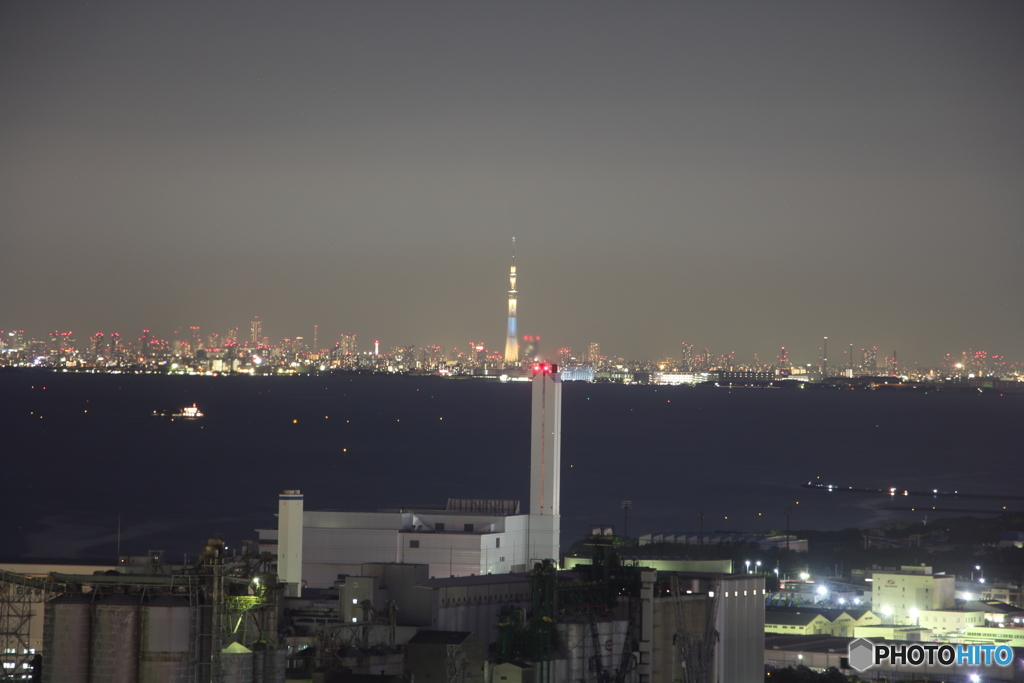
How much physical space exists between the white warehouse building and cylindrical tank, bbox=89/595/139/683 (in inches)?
313

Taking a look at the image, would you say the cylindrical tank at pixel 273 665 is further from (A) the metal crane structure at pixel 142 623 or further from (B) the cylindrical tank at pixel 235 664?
(B) the cylindrical tank at pixel 235 664

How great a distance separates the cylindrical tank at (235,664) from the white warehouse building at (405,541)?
7270mm

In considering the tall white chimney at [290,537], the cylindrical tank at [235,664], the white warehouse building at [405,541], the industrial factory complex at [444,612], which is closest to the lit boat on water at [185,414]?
the industrial factory complex at [444,612]

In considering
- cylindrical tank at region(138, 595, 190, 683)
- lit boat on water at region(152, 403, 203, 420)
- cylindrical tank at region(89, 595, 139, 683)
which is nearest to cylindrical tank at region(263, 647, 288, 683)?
cylindrical tank at region(138, 595, 190, 683)

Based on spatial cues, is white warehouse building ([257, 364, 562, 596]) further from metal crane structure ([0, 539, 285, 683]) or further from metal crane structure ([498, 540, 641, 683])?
metal crane structure ([0, 539, 285, 683])

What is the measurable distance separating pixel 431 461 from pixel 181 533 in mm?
20980

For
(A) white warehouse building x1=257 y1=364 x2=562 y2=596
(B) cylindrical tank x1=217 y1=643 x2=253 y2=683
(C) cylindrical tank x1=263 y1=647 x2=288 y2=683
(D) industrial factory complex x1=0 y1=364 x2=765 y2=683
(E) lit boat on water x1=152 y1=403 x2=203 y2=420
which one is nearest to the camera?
(D) industrial factory complex x1=0 y1=364 x2=765 y2=683

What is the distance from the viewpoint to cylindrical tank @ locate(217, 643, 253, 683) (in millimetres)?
8672

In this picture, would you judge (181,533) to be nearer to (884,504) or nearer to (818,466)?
(884,504)

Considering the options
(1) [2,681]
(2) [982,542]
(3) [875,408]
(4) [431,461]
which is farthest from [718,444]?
(1) [2,681]

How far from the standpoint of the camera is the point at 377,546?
17.7 m

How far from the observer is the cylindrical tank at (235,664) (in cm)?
867

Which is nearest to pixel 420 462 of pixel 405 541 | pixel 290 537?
pixel 405 541

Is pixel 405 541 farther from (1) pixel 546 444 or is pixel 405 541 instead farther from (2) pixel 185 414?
(2) pixel 185 414
